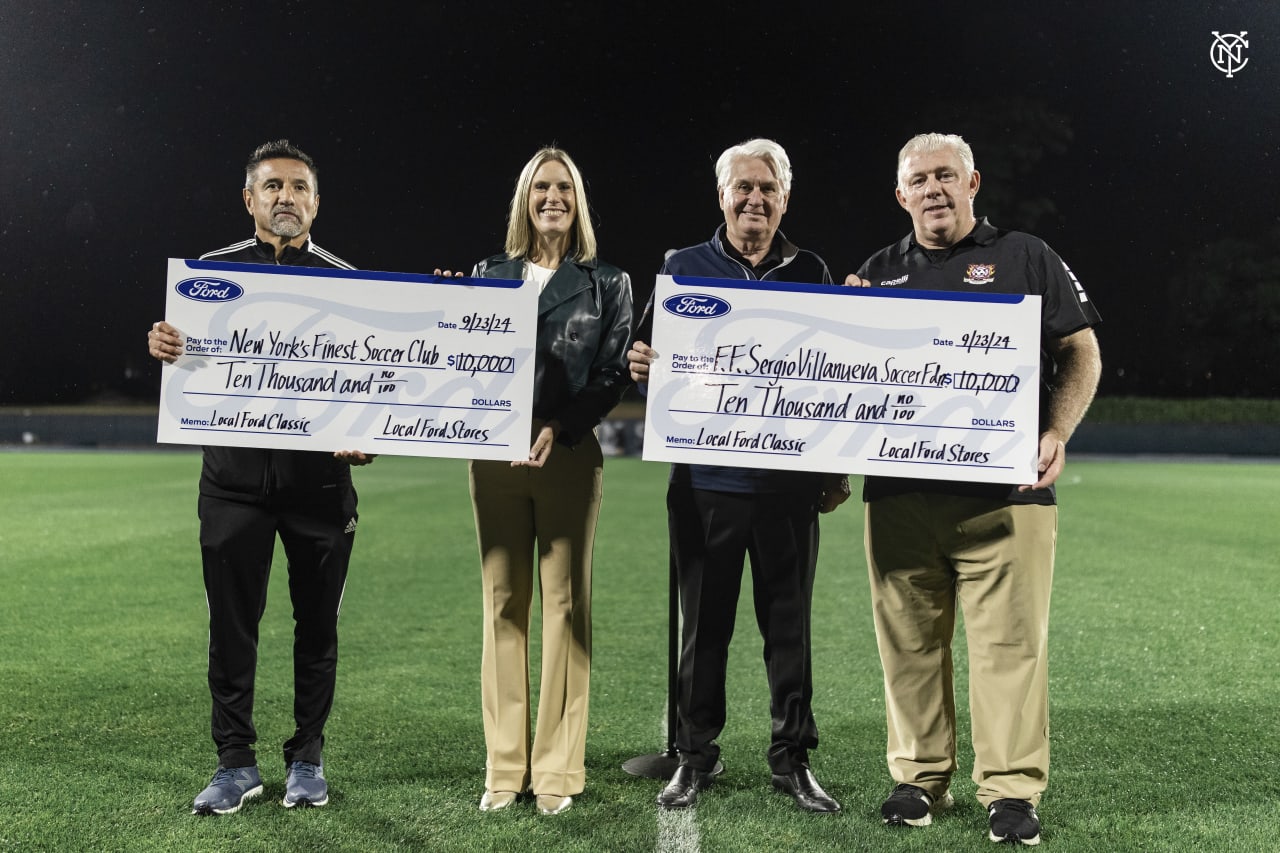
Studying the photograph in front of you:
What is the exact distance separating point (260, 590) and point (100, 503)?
1125 centimetres

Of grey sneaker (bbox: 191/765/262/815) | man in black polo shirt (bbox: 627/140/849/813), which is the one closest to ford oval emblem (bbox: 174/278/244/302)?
man in black polo shirt (bbox: 627/140/849/813)

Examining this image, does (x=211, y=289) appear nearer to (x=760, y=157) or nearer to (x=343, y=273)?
(x=343, y=273)

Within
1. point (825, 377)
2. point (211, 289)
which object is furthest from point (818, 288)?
point (211, 289)

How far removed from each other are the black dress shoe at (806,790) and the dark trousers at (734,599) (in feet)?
0.09

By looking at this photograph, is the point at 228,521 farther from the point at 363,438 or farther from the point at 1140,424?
the point at 1140,424

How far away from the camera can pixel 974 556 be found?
307 centimetres

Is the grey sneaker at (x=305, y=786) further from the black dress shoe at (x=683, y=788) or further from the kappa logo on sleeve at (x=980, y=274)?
the kappa logo on sleeve at (x=980, y=274)

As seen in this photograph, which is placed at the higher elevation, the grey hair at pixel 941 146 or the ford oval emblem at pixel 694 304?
the grey hair at pixel 941 146

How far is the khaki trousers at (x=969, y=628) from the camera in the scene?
2.99 m

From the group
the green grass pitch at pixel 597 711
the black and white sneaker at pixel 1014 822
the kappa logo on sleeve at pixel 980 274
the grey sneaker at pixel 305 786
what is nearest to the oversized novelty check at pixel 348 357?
the grey sneaker at pixel 305 786

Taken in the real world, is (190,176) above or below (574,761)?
above

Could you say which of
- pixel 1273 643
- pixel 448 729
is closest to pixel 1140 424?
pixel 1273 643

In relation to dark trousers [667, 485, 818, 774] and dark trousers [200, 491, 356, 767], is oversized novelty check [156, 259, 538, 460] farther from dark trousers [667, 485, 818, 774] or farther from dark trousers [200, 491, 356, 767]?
dark trousers [667, 485, 818, 774]

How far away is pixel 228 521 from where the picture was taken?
3.18 metres
